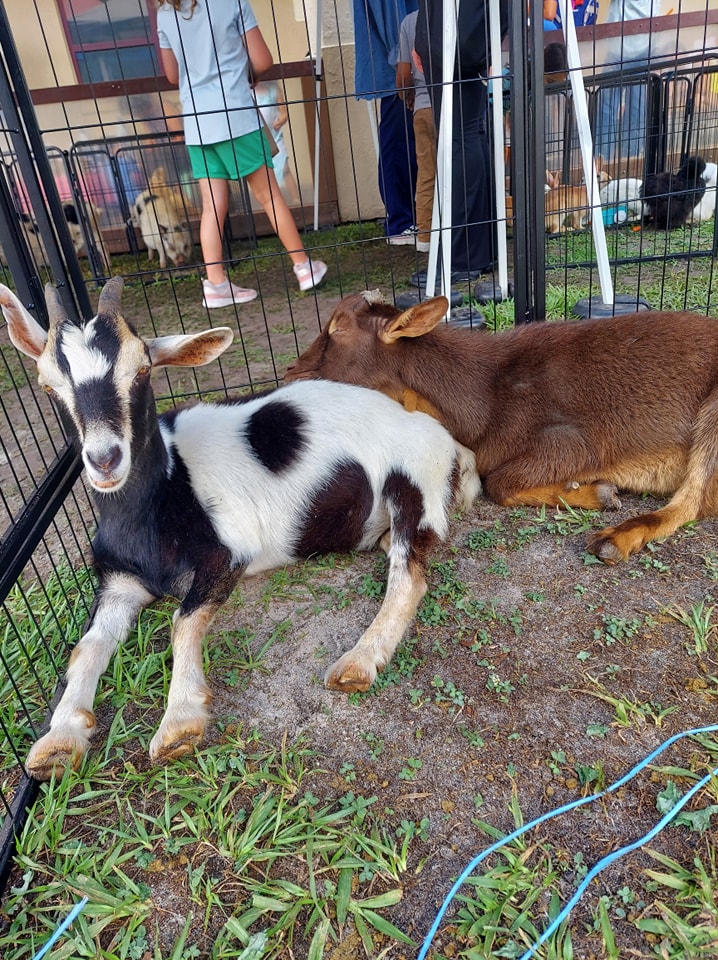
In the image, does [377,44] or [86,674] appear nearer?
[86,674]

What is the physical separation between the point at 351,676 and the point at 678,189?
21.3 ft

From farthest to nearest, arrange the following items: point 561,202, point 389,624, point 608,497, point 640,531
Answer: point 561,202 → point 608,497 → point 640,531 → point 389,624

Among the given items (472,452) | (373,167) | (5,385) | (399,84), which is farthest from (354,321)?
(373,167)

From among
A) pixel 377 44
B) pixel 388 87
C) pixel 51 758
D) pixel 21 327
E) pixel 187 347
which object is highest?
pixel 377 44

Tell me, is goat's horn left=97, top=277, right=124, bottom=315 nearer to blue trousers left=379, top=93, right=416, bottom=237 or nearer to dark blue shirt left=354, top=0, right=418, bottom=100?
blue trousers left=379, top=93, right=416, bottom=237

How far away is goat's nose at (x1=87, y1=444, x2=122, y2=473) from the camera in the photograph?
1846 millimetres

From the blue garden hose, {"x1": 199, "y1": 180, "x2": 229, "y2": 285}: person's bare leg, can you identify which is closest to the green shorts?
{"x1": 199, "y1": 180, "x2": 229, "y2": 285}: person's bare leg

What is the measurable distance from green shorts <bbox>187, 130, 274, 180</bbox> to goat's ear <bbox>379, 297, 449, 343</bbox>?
225 centimetres

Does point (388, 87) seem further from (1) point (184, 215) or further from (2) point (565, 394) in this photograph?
(2) point (565, 394)

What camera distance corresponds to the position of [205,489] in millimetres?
2281

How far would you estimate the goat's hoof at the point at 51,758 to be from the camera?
1.75 metres

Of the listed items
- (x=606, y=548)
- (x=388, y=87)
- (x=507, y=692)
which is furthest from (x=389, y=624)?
(x=388, y=87)

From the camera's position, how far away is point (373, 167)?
28.1 ft

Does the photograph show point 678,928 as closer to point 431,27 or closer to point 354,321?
point 354,321
